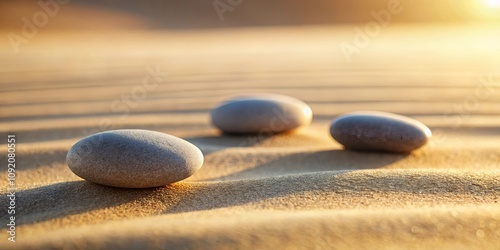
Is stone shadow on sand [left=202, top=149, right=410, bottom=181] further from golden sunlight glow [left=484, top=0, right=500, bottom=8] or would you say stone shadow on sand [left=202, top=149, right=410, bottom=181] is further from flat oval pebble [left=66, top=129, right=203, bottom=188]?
golden sunlight glow [left=484, top=0, right=500, bottom=8]

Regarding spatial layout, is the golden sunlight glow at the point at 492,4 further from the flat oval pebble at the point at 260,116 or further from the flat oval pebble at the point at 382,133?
the flat oval pebble at the point at 382,133

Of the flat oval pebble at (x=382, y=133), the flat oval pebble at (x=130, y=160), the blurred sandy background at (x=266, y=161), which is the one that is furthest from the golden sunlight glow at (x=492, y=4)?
the flat oval pebble at (x=130, y=160)

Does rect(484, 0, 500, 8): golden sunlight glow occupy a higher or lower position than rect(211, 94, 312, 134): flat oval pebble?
higher

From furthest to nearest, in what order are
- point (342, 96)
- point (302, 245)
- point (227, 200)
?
point (342, 96)
point (227, 200)
point (302, 245)

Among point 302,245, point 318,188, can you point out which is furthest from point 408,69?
point 302,245

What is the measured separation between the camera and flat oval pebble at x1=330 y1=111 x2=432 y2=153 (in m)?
1.94

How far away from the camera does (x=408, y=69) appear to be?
471cm

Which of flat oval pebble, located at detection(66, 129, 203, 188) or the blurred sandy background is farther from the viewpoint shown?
flat oval pebble, located at detection(66, 129, 203, 188)

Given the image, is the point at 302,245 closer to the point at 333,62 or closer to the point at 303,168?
the point at 303,168

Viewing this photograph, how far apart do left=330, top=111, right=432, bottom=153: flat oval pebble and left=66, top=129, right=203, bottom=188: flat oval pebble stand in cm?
74

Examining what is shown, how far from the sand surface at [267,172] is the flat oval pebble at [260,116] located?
0.05 metres

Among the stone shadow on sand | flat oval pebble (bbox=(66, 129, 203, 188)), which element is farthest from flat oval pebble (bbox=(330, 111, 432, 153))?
flat oval pebble (bbox=(66, 129, 203, 188))

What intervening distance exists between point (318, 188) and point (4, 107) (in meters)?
2.30

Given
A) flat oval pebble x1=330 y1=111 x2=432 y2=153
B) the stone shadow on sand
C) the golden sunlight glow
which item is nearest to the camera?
the stone shadow on sand
